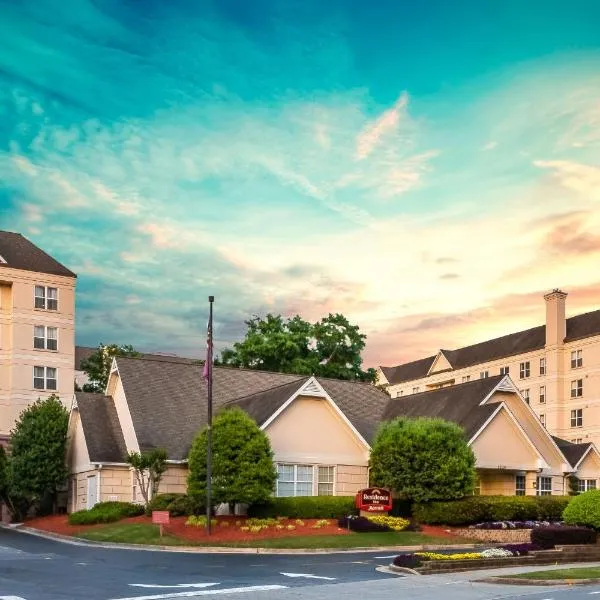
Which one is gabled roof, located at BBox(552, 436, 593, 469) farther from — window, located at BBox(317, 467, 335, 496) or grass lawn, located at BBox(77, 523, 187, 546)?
grass lawn, located at BBox(77, 523, 187, 546)

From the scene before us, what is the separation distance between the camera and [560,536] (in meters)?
35.3

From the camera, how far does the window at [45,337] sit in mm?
74188

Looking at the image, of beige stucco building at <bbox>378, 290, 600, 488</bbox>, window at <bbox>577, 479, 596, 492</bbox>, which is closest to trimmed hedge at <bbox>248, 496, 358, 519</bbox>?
window at <bbox>577, 479, 596, 492</bbox>

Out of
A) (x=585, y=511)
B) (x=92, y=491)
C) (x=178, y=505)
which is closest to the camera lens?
(x=585, y=511)

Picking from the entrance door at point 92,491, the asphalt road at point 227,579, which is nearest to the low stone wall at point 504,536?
the asphalt road at point 227,579

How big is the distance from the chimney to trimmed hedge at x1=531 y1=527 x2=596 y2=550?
206 feet

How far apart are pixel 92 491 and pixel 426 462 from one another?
17.3m

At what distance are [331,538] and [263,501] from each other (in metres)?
4.66

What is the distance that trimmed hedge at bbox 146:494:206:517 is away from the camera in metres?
44.0

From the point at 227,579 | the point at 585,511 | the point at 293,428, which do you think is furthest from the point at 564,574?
the point at 293,428

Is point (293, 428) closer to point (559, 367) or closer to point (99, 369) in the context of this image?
point (99, 369)

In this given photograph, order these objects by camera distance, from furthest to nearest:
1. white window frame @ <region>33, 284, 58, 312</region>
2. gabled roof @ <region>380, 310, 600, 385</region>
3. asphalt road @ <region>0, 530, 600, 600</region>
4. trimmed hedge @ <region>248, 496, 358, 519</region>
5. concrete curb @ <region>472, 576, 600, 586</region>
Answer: gabled roof @ <region>380, 310, 600, 385</region>
white window frame @ <region>33, 284, 58, 312</region>
trimmed hedge @ <region>248, 496, 358, 519</region>
concrete curb @ <region>472, 576, 600, 586</region>
asphalt road @ <region>0, 530, 600, 600</region>

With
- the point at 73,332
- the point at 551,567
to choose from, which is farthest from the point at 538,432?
the point at 73,332

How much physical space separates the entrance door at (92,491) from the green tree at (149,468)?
2.88 metres
